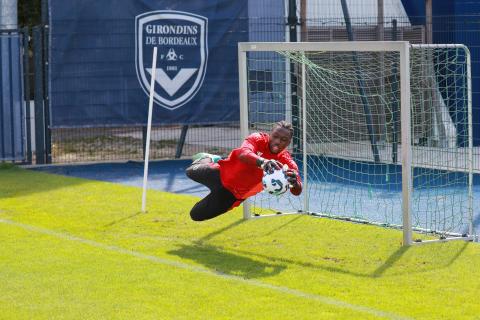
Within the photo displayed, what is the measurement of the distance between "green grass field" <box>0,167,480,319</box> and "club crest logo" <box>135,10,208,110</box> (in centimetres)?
592

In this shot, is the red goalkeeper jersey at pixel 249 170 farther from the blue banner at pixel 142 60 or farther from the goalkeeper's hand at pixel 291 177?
the blue banner at pixel 142 60

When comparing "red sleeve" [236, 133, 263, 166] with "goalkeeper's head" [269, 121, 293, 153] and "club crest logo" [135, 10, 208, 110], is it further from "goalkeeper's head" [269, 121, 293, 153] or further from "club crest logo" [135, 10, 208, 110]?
"club crest logo" [135, 10, 208, 110]

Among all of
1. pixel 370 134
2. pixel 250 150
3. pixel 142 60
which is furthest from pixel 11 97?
pixel 250 150

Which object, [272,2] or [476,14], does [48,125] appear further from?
[476,14]

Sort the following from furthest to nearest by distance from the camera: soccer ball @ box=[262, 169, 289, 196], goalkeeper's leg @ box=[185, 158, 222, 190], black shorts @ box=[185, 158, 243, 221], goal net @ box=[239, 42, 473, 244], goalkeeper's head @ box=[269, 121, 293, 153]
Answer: goal net @ box=[239, 42, 473, 244], goalkeeper's leg @ box=[185, 158, 222, 190], black shorts @ box=[185, 158, 243, 221], goalkeeper's head @ box=[269, 121, 293, 153], soccer ball @ box=[262, 169, 289, 196]

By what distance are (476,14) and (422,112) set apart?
298 inches

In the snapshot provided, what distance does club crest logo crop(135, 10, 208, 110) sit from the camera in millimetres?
19828

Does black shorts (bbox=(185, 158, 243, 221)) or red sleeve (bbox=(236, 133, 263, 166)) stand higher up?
red sleeve (bbox=(236, 133, 263, 166))

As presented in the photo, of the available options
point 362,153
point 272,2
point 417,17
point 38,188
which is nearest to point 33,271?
point 38,188

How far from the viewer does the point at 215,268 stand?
10.3 meters

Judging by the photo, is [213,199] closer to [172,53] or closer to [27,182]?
[27,182]

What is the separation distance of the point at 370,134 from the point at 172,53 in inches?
173

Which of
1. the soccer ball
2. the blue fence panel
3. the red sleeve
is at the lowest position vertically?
the soccer ball

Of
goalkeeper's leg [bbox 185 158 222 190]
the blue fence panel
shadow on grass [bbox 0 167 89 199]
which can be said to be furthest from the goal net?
the blue fence panel
